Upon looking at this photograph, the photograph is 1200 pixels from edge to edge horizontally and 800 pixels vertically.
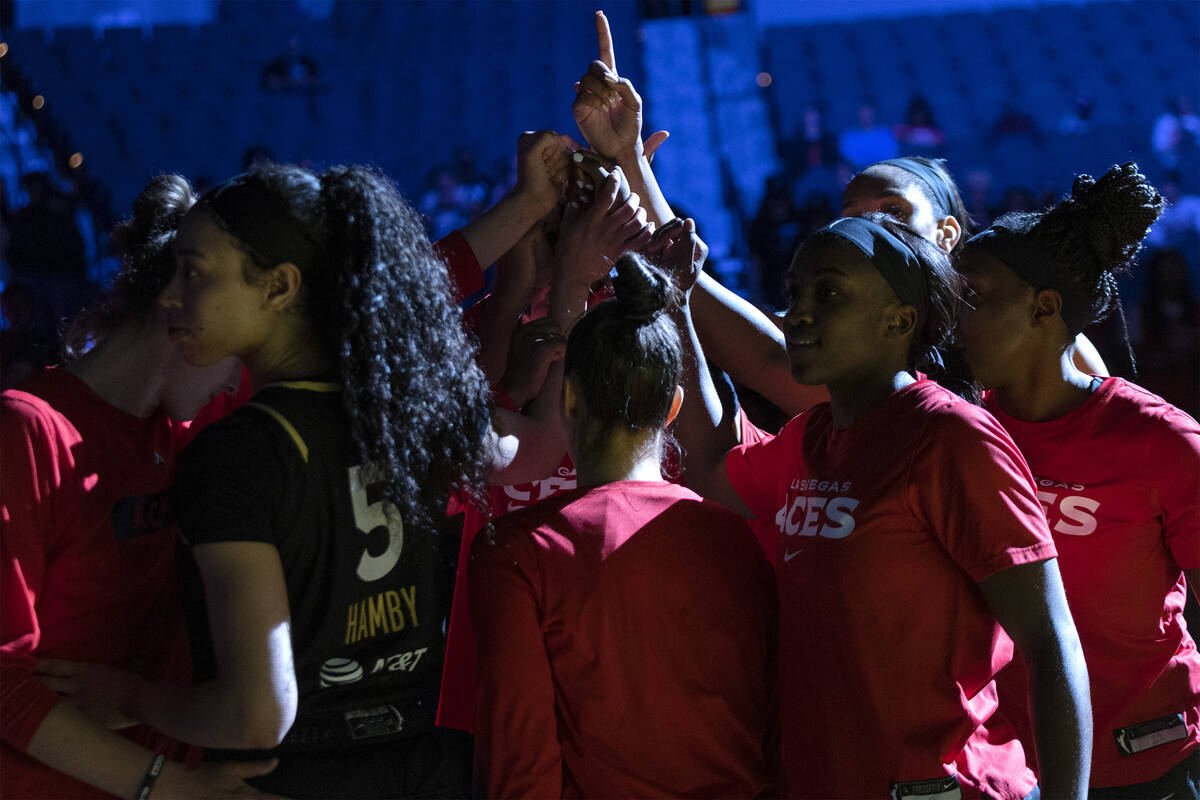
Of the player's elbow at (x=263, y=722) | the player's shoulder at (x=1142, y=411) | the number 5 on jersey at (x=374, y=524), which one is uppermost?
the number 5 on jersey at (x=374, y=524)

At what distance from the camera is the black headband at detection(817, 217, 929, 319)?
1.49m

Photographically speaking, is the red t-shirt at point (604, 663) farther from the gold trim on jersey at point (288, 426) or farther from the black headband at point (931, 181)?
the black headband at point (931, 181)

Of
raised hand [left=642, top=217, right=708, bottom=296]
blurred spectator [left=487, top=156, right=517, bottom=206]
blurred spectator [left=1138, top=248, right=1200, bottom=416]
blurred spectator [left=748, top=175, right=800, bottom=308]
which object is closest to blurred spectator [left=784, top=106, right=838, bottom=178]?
blurred spectator [left=748, top=175, right=800, bottom=308]

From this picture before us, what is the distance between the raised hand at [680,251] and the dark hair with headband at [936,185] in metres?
0.61

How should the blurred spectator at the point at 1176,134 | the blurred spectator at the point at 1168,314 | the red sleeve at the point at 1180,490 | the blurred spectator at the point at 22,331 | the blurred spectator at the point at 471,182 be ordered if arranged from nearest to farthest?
the red sleeve at the point at 1180,490
the blurred spectator at the point at 22,331
the blurred spectator at the point at 1168,314
the blurred spectator at the point at 471,182
the blurred spectator at the point at 1176,134

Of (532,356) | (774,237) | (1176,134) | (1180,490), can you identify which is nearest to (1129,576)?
(1180,490)

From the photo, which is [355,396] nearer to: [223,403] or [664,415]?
Answer: [664,415]

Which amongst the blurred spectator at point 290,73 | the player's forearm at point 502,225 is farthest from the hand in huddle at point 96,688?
the blurred spectator at point 290,73

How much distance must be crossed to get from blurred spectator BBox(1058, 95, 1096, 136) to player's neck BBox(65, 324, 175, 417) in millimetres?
9419

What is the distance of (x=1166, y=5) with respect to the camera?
1088 cm

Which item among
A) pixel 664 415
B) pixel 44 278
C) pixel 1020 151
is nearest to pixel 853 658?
pixel 664 415

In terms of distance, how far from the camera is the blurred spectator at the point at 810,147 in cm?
845

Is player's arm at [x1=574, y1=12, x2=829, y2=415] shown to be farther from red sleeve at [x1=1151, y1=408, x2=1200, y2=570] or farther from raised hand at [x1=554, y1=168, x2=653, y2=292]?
red sleeve at [x1=1151, y1=408, x2=1200, y2=570]

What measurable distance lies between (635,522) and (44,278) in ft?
21.7
